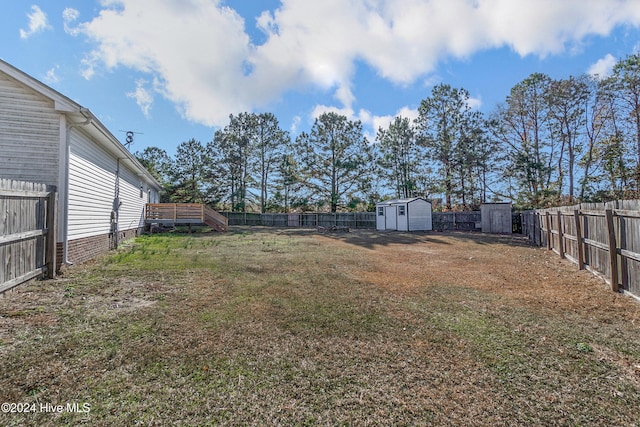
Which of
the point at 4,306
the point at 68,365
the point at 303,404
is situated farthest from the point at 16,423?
the point at 4,306

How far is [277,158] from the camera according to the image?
29.3 metres

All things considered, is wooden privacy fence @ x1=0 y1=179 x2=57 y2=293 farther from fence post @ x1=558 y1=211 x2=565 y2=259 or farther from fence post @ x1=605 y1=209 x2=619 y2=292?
fence post @ x1=558 y1=211 x2=565 y2=259

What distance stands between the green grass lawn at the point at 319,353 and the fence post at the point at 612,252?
0.27 m

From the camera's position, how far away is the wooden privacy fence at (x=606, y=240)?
4.29 m

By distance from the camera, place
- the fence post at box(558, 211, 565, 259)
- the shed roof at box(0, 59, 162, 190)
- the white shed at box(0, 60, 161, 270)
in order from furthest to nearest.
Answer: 1. the fence post at box(558, 211, 565, 259)
2. the white shed at box(0, 60, 161, 270)
3. the shed roof at box(0, 59, 162, 190)

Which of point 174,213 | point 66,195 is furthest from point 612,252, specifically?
point 174,213

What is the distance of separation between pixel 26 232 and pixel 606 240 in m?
10.3

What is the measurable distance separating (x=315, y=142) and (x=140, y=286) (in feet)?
78.2

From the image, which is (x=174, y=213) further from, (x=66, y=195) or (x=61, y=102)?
(x=61, y=102)

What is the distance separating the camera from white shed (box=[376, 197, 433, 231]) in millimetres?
19516

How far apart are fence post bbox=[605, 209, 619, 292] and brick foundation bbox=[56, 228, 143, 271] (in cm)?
1057

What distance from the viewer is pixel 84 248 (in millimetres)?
7223

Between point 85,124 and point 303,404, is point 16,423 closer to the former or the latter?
point 303,404

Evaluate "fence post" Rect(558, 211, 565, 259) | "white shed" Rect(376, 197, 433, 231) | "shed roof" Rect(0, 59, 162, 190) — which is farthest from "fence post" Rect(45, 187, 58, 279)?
"white shed" Rect(376, 197, 433, 231)
